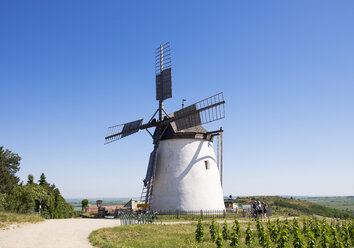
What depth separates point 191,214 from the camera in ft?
74.3

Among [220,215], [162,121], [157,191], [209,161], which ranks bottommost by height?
[220,215]

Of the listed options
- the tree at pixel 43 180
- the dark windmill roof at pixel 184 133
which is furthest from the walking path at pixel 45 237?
the tree at pixel 43 180

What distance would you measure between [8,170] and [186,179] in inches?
1053

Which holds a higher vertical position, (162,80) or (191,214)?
(162,80)

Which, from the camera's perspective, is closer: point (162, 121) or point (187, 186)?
point (187, 186)

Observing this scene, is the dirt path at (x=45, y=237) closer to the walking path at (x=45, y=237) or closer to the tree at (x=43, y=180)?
the walking path at (x=45, y=237)

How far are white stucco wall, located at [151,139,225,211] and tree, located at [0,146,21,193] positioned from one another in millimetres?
20225

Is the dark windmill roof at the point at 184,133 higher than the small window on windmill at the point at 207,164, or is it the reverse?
the dark windmill roof at the point at 184,133

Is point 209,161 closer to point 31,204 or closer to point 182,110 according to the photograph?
point 182,110

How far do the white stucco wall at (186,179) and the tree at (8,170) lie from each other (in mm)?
20225

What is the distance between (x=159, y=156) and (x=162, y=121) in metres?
2.93

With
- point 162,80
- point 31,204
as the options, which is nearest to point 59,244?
point 31,204

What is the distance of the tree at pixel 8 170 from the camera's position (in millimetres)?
36531

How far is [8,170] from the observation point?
38.8 metres
